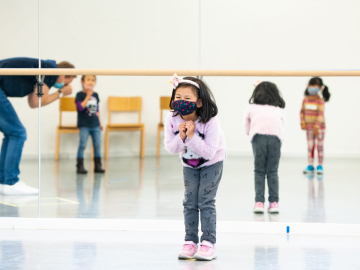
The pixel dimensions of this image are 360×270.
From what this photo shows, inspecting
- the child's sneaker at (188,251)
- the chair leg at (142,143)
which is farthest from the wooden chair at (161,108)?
the child's sneaker at (188,251)

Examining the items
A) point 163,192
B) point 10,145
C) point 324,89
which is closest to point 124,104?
point 163,192

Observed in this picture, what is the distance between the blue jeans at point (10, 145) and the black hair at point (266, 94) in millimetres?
1648

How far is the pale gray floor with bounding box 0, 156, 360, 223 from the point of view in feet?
12.0

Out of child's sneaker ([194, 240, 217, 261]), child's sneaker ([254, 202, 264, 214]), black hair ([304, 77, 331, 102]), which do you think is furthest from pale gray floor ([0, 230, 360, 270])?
black hair ([304, 77, 331, 102])

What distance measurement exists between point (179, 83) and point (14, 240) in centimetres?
133

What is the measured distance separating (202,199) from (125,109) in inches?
65.7

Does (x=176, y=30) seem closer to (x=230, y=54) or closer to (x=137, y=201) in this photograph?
(x=230, y=54)

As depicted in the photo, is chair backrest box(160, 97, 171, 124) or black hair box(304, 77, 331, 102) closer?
chair backrest box(160, 97, 171, 124)

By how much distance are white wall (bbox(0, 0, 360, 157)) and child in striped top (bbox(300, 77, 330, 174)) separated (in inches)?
2.4

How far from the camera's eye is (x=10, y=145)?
12.3ft

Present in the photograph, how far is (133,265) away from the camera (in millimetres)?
2598

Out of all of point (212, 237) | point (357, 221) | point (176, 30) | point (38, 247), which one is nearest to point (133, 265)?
point (212, 237)

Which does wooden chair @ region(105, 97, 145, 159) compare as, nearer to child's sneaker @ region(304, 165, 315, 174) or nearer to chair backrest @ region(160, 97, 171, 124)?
chair backrest @ region(160, 97, 171, 124)

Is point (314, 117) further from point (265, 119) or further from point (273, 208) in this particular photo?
point (273, 208)
